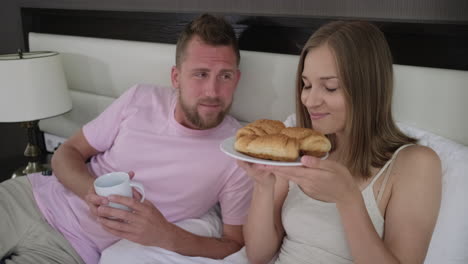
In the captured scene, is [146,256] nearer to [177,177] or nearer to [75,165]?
[177,177]

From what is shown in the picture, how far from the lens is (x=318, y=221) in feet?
4.17

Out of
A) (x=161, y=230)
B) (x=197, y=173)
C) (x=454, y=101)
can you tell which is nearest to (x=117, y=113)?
(x=197, y=173)

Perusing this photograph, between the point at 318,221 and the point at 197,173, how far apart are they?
0.55 metres

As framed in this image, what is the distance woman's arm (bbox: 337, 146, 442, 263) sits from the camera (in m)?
1.09

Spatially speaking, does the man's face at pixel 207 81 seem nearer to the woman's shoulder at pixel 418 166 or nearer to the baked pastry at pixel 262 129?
the baked pastry at pixel 262 129

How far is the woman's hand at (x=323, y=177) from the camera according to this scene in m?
1.00

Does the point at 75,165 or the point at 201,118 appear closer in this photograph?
the point at 201,118

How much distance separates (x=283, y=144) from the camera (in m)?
1.03

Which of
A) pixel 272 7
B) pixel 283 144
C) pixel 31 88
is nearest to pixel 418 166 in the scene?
pixel 283 144

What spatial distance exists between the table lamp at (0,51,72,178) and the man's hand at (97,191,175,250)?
3.42 feet

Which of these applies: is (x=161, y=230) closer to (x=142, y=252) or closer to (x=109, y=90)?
(x=142, y=252)

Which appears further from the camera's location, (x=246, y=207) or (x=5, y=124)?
(x=5, y=124)

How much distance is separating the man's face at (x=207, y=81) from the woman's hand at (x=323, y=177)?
25.7 inches

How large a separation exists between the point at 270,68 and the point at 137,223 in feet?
2.59
